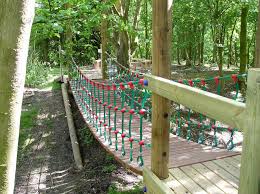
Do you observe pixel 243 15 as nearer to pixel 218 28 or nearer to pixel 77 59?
pixel 218 28

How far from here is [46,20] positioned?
3139 millimetres

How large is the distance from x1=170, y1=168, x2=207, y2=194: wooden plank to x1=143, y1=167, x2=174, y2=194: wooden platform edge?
0.44 m

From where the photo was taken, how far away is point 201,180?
2473mm

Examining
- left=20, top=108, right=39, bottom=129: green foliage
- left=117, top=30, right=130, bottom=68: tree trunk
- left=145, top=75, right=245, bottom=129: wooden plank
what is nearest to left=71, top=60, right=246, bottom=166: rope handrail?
left=145, top=75, right=245, bottom=129: wooden plank

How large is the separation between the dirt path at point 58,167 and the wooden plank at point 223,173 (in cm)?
208

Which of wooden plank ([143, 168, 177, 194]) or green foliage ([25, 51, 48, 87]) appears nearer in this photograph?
wooden plank ([143, 168, 177, 194])

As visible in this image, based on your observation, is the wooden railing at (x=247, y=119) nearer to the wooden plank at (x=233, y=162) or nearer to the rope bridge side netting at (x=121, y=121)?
the rope bridge side netting at (x=121, y=121)

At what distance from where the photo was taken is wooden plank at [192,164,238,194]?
233 centimetres

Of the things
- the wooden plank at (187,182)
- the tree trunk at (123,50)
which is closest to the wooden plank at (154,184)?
the wooden plank at (187,182)

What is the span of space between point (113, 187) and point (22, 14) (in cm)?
368

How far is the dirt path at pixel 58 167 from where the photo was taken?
4.70m

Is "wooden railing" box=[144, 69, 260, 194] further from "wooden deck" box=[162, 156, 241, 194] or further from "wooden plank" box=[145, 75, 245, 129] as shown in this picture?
"wooden deck" box=[162, 156, 241, 194]

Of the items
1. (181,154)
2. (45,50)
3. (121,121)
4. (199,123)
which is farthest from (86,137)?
(45,50)

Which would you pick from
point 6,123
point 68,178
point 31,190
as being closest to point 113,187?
point 68,178
